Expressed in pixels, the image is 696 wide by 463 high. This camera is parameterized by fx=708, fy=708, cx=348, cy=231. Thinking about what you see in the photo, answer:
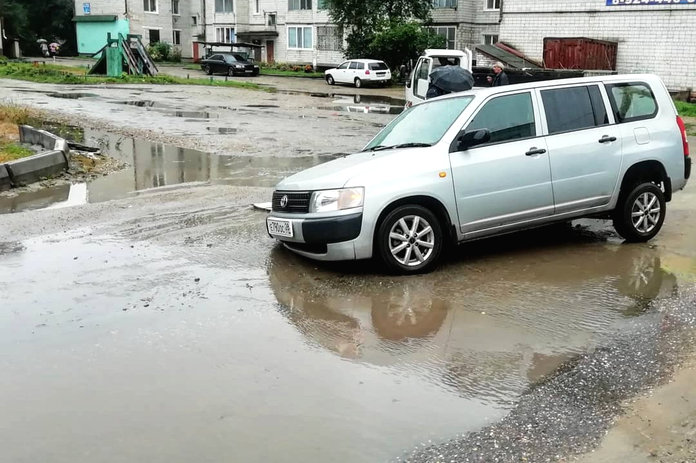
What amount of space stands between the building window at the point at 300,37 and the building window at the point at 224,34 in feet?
28.2

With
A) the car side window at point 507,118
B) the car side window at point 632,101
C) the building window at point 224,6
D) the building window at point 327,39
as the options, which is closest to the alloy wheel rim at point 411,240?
the car side window at point 507,118

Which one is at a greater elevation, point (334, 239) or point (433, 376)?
point (334, 239)

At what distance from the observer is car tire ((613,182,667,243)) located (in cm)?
738

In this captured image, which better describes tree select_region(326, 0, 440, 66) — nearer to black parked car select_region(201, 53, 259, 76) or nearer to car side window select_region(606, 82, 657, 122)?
black parked car select_region(201, 53, 259, 76)

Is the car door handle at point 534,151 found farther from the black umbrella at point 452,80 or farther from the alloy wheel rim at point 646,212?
the black umbrella at point 452,80

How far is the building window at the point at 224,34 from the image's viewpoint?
63438mm

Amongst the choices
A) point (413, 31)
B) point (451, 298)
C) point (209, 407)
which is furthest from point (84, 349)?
point (413, 31)

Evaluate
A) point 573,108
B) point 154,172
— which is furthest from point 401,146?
point 154,172

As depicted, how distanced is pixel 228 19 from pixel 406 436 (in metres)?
63.8

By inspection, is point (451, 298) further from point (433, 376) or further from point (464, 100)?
point (464, 100)

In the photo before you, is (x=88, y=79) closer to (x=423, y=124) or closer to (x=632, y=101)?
(x=423, y=124)

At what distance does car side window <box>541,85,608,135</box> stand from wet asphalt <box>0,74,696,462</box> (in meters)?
1.29

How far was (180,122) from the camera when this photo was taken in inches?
786

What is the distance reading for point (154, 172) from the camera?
1236cm
